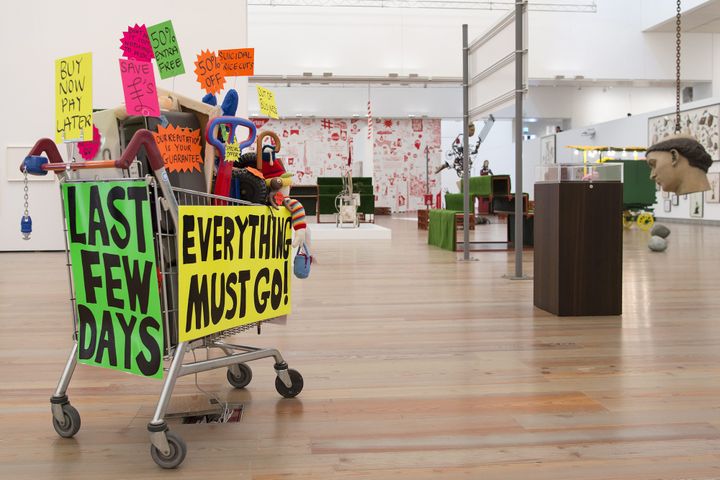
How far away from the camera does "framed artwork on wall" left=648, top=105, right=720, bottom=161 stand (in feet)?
46.5

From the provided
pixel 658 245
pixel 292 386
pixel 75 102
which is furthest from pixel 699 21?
pixel 75 102

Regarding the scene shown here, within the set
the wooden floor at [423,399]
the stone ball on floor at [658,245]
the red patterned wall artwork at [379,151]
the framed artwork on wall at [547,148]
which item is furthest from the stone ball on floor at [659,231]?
the red patterned wall artwork at [379,151]

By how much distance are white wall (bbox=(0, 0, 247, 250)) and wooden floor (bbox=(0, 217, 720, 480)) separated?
481cm

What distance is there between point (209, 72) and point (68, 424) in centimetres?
122

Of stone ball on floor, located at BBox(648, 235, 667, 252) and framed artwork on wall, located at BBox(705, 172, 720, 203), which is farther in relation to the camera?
framed artwork on wall, located at BBox(705, 172, 720, 203)

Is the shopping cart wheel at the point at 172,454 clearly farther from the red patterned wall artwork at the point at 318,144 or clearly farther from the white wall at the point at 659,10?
the red patterned wall artwork at the point at 318,144

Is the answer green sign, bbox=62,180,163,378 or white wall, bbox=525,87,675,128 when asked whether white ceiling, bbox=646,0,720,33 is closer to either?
white wall, bbox=525,87,675,128

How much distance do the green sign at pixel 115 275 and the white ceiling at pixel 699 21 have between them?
15.0 m

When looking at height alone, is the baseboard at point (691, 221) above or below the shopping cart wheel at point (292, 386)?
above

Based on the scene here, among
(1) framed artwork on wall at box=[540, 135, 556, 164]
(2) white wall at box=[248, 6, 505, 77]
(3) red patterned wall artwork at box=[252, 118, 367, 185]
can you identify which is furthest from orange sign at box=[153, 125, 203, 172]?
(1) framed artwork on wall at box=[540, 135, 556, 164]

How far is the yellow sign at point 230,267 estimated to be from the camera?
1.89 m

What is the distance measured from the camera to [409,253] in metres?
8.24

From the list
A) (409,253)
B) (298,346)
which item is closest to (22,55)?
(409,253)

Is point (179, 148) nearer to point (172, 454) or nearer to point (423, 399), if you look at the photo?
point (172, 454)
